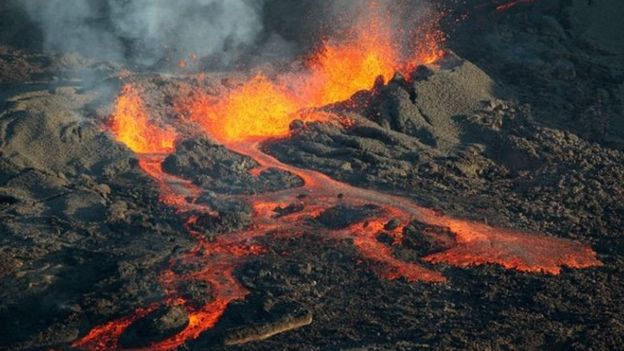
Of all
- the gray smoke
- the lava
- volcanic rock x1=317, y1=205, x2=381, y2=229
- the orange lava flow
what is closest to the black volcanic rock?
the lava

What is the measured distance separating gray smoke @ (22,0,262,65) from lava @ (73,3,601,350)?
368cm

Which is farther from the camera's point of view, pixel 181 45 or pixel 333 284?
pixel 181 45

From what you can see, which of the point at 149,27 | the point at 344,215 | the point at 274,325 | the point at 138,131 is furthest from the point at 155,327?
the point at 149,27

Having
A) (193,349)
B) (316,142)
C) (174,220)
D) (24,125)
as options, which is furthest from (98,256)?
(316,142)

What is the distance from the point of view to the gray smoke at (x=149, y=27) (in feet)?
89.1

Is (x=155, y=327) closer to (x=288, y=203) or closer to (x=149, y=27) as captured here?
(x=288, y=203)

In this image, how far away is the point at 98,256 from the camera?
1551cm

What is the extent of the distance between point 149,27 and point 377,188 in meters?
14.2

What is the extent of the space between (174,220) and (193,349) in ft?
17.2

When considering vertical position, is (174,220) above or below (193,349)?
above

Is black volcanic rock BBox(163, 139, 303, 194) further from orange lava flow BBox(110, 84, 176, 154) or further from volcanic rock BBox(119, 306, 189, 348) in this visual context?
volcanic rock BBox(119, 306, 189, 348)

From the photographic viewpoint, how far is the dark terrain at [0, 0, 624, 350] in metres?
13.0

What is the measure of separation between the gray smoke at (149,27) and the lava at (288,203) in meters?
3.68

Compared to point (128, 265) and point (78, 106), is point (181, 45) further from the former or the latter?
point (128, 265)
